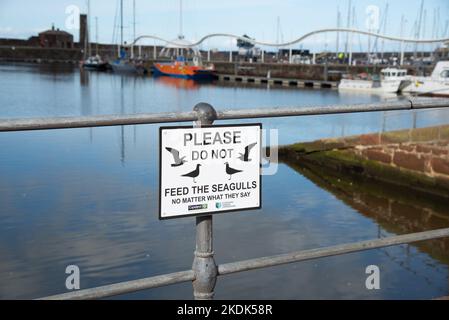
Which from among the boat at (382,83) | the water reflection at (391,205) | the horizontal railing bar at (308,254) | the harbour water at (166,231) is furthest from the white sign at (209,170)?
the boat at (382,83)

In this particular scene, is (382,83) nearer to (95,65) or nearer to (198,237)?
(198,237)

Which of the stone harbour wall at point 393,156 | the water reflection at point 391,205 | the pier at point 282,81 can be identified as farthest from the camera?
the pier at point 282,81

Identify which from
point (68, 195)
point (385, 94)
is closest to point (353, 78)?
point (385, 94)

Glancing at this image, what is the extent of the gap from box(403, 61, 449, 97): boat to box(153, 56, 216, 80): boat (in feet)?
113

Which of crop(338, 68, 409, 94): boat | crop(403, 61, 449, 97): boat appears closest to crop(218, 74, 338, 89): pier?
crop(338, 68, 409, 94): boat

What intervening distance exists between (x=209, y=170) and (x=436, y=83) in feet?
157

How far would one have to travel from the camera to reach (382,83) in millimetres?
56125

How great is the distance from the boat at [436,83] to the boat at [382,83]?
3.50m

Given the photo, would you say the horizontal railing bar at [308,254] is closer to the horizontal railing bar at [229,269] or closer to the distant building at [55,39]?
the horizontal railing bar at [229,269]

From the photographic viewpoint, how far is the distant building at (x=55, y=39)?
142 meters

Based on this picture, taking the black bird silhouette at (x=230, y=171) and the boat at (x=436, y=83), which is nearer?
the black bird silhouette at (x=230, y=171)

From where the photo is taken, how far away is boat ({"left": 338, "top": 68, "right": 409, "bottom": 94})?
54.6 metres

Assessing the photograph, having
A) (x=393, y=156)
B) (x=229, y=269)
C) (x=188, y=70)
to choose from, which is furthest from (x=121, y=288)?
(x=188, y=70)
